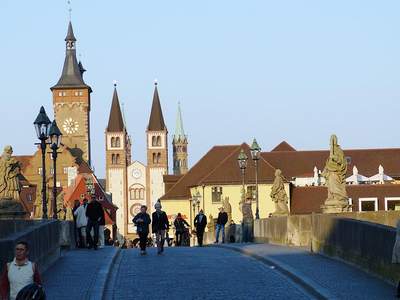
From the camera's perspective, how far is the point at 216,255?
102 ft

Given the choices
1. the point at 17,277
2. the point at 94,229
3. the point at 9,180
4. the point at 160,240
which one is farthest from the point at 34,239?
the point at 94,229

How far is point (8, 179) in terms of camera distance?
30062 mm

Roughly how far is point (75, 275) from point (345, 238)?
548 centimetres

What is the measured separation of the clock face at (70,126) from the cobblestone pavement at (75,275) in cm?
16440

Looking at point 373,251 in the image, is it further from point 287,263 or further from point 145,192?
point 145,192

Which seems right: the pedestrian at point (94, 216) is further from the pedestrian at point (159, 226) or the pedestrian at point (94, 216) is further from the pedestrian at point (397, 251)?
the pedestrian at point (397, 251)

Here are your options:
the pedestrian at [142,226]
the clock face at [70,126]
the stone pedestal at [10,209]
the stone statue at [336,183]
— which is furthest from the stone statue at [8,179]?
the clock face at [70,126]

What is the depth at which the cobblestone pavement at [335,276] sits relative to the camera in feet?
63.0

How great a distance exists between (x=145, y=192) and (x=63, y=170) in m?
21.8

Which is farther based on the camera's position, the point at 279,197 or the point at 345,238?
the point at 279,197

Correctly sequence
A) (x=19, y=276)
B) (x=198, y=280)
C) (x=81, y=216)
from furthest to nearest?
1. (x=81, y=216)
2. (x=198, y=280)
3. (x=19, y=276)

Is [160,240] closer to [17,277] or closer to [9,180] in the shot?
[9,180]

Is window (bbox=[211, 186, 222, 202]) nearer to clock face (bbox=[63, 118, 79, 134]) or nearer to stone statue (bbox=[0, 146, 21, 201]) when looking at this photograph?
clock face (bbox=[63, 118, 79, 134])

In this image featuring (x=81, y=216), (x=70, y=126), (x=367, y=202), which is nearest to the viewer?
(x=81, y=216)
